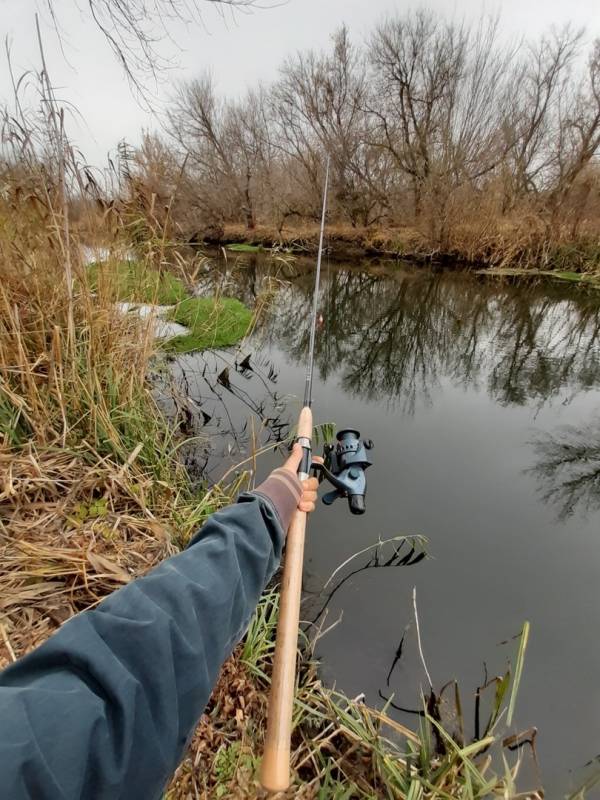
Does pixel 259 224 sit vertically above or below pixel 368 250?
above

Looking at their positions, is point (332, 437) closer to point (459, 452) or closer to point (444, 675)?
point (459, 452)

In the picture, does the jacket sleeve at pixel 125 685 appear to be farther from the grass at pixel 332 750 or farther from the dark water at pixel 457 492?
the dark water at pixel 457 492

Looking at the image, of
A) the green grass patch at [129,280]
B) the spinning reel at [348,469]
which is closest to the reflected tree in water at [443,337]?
the spinning reel at [348,469]

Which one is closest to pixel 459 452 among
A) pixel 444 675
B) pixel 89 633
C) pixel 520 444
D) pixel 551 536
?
pixel 520 444

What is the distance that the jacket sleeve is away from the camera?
526 mm

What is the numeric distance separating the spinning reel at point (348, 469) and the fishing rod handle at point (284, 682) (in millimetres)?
763

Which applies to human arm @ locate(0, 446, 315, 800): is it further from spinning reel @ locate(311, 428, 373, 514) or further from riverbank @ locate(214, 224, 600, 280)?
riverbank @ locate(214, 224, 600, 280)

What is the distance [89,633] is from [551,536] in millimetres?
3501

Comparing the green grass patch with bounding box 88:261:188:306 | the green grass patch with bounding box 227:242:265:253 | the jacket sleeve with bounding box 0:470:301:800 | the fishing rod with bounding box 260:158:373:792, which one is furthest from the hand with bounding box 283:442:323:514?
the green grass patch with bounding box 227:242:265:253

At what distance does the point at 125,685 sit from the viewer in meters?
0.62

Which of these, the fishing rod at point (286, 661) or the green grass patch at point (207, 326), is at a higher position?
the green grass patch at point (207, 326)

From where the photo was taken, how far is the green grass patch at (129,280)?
8.08 feet

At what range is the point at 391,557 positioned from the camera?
2.88 m

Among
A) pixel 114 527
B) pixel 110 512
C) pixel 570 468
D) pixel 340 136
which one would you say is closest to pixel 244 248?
pixel 340 136
